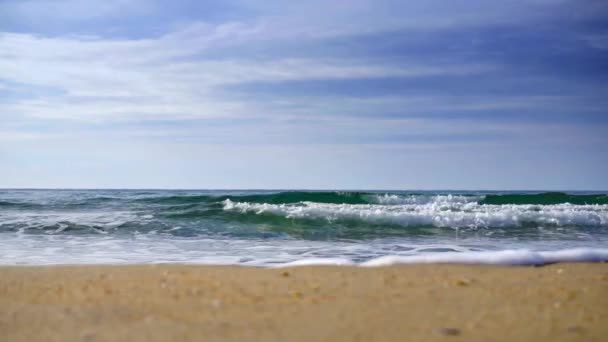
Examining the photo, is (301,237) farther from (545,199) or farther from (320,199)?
(545,199)

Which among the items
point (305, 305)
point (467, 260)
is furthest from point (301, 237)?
point (305, 305)

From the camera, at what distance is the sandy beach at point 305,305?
2.51 meters

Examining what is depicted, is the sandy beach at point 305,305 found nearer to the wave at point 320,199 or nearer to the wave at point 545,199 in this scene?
the wave at point 320,199

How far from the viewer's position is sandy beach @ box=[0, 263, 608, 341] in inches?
98.7

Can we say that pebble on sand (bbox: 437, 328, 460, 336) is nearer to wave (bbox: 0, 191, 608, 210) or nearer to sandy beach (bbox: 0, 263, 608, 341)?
sandy beach (bbox: 0, 263, 608, 341)

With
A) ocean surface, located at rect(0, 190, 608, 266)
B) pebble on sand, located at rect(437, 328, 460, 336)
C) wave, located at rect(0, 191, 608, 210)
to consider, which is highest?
wave, located at rect(0, 191, 608, 210)

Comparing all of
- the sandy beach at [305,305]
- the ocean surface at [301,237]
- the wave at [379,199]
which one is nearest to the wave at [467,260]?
the ocean surface at [301,237]

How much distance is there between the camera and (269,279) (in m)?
3.97

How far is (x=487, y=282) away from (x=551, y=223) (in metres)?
8.81

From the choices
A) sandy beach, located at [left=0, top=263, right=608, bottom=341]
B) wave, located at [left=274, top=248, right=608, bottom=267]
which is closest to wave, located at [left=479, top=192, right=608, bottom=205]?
wave, located at [left=274, top=248, right=608, bottom=267]

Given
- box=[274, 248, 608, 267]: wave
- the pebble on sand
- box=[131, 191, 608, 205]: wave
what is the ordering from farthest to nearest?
box=[131, 191, 608, 205]: wave, box=[274, 248, 608, 267]: wave, the pebble on sand

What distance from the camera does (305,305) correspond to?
10.00ft

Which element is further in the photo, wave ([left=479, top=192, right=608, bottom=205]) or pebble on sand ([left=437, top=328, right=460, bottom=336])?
wave ([left=479, top=192, right=608, bottom=205])

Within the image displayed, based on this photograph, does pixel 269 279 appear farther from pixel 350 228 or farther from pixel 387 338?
pixel 350 228
